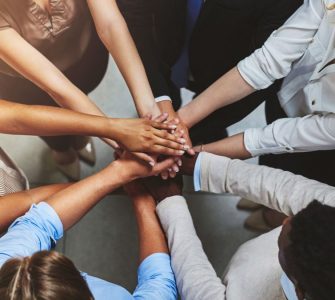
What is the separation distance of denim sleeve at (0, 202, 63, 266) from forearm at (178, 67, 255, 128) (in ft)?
1.25

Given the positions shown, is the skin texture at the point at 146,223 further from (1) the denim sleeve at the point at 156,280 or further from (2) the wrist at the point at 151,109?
(2) the wrist at the point at 151,109

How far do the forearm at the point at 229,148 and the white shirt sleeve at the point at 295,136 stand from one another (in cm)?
2

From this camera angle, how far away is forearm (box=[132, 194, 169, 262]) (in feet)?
2.66

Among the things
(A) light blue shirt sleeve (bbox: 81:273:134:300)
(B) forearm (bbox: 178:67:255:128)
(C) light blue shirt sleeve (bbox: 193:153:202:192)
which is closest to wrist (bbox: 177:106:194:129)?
(B) forearm (bbox: 178:67:255:128)

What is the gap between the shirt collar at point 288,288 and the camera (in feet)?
1.95

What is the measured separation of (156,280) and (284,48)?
1.74 feet

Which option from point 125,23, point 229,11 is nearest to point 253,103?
point 229,11

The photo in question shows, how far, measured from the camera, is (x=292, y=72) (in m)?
0.94

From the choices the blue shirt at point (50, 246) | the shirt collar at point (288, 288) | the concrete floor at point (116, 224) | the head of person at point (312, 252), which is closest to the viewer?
the head of person at point (312, 252)

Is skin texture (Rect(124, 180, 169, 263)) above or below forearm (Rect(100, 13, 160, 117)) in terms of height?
below

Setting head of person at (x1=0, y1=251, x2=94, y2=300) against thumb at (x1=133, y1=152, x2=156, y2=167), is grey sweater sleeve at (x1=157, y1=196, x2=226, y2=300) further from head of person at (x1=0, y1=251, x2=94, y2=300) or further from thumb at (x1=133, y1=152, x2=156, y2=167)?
head of person at (x1=0, y1=251, x2=94, y2=300)

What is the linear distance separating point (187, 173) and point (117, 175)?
0.17 m

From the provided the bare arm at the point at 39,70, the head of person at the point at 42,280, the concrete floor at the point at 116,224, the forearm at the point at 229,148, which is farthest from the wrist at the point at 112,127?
the concrete floor at the point at 116,224

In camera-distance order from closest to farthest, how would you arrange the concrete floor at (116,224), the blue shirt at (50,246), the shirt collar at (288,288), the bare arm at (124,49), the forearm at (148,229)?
the shirt collar at (288,288) → the blue shirt at (50,246) → the forearm at (148,229) → the bare arm at (124,49) → the concrete floor at (116,224)
